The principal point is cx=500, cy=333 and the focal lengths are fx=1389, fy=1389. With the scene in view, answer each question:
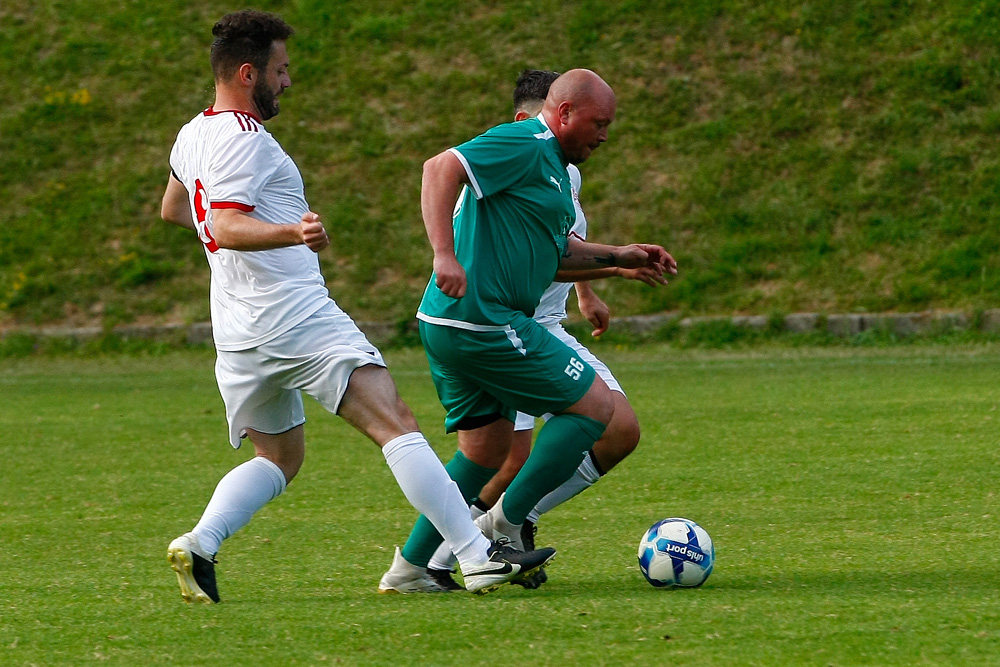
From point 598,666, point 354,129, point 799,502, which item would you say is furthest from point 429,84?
point 598,666

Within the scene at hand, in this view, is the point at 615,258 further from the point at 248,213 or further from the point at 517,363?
the point at 248,213

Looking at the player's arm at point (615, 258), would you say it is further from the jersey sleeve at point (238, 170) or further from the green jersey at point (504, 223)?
the jersey sleeve at point (238, 170)

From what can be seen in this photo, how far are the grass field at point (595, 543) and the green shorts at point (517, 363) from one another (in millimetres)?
689

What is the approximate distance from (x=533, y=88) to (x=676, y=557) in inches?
94.3

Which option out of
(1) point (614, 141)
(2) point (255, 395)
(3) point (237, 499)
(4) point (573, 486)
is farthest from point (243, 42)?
(1) point (614, 141)

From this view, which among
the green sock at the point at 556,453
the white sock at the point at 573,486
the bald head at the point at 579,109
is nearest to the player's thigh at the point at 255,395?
the green sock at the point at 556,453

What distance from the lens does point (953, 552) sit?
532 cm

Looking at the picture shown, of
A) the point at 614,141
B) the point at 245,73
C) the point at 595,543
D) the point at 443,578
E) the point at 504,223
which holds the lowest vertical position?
the point at 595,543

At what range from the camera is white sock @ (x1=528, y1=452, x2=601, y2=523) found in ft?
18.3

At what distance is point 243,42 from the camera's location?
484 cm

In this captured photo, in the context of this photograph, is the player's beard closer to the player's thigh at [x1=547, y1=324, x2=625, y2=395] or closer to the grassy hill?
the player's thigh at [x1=547, y1=324, x2=625, y2=395]

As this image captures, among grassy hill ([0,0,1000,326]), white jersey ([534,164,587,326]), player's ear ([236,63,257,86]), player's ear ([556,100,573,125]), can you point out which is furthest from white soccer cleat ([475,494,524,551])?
grassy hill ([0,0,1000,326])

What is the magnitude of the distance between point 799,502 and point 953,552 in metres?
1.51

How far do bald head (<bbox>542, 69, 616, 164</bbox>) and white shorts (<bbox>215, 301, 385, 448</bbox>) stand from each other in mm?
1030
